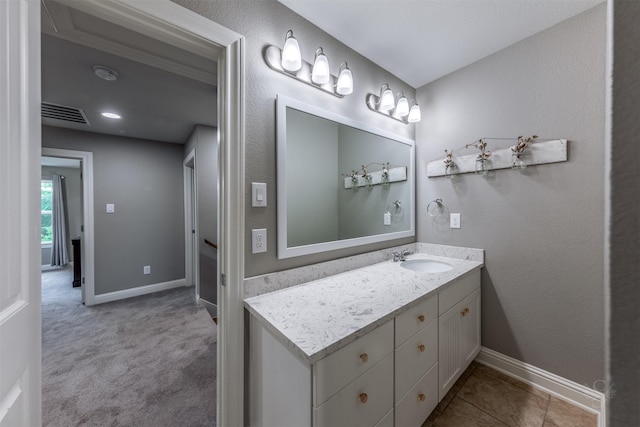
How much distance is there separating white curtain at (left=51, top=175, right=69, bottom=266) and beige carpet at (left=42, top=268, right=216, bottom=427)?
2.82m

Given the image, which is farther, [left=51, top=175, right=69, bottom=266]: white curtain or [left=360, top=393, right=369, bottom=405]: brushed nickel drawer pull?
[left=51, top=175, right=69, bottom=266]: white curtain

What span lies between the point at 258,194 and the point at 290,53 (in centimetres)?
77

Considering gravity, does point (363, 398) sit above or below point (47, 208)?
below

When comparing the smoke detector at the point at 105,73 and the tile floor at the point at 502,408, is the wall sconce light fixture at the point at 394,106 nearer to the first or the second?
the smoke detector at the point at 105,73

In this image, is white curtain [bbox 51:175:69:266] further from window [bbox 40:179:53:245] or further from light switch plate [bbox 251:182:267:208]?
light switch plate [bbox 251:182:267:208]

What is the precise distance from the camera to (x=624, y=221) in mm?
197

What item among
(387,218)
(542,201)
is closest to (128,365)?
(387,218)

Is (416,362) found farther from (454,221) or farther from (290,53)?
(290,53)

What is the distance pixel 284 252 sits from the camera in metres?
1.34

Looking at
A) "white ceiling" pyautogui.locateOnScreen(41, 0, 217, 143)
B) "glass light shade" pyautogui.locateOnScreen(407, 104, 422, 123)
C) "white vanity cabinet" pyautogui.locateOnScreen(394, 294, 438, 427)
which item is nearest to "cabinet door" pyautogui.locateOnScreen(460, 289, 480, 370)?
"white vanity cabinet" pyautogui.locateOnScreen(394, 294, 438, 427)

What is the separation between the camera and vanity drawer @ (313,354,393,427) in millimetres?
832

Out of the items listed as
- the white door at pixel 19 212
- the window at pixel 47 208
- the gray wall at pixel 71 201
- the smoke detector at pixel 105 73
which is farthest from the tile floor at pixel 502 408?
the window at pixel 47 208

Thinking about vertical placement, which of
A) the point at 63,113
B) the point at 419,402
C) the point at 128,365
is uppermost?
the point at 63,113

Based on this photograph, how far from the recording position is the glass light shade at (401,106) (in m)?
1.99
